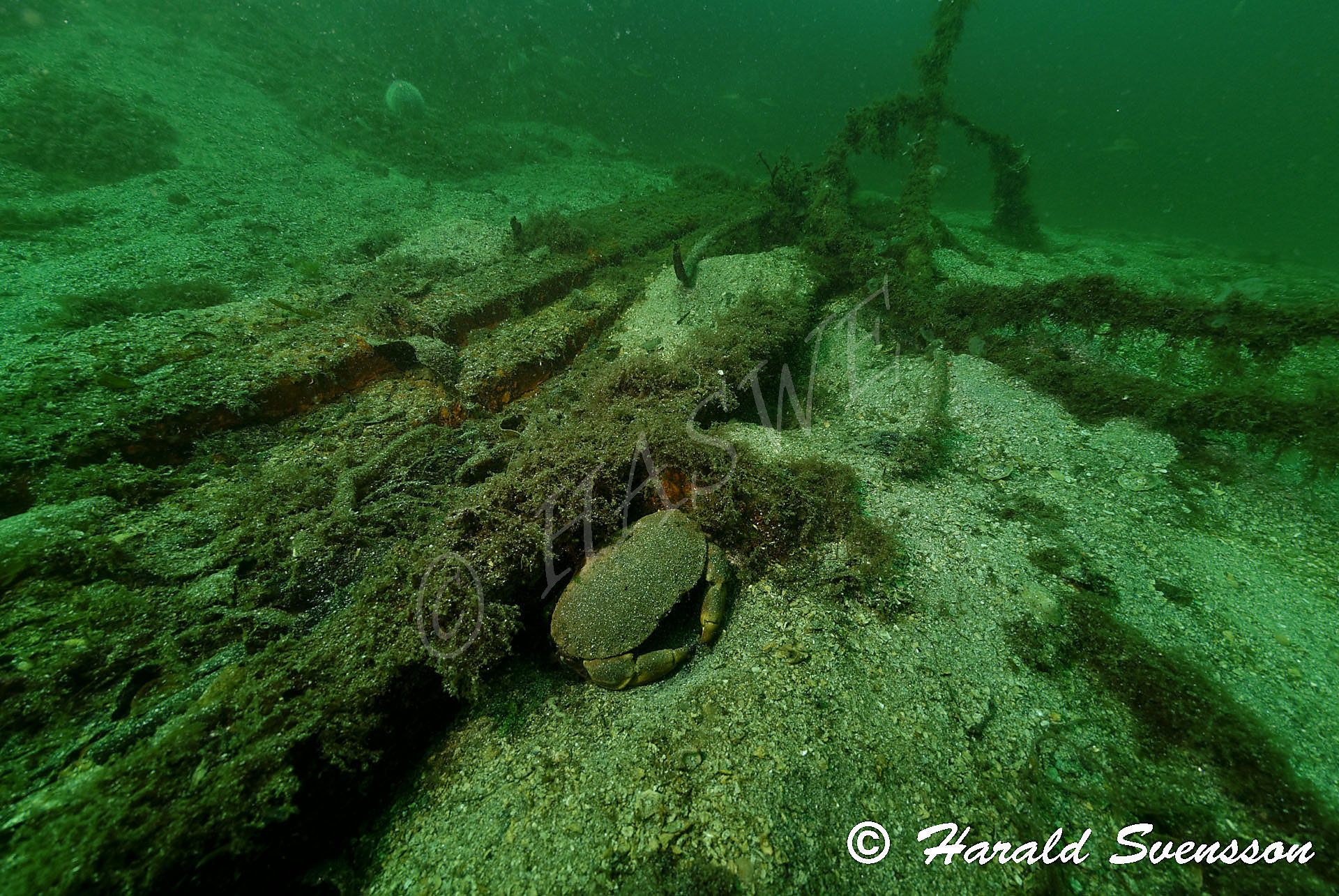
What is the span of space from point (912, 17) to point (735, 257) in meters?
138

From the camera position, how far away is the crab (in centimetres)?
289

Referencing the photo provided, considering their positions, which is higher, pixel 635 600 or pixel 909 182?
pixel 909 182

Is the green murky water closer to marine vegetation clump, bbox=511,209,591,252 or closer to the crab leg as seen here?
the crab leg

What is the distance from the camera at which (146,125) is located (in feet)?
34.9

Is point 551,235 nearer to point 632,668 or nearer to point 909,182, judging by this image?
point 909,182

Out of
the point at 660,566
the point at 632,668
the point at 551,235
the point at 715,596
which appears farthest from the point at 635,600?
the point at 551,235

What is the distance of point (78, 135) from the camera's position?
944cm

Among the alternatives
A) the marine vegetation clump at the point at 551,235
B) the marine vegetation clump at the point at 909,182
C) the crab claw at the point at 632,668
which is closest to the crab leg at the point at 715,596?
the crab claw at the point at 632,668

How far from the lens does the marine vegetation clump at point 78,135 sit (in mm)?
8742

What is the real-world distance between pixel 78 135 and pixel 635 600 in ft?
55.3

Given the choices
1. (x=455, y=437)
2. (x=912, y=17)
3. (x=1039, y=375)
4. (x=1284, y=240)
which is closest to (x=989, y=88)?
(x=1284, y=240)

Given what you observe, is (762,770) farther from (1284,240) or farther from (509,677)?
(1284,240)

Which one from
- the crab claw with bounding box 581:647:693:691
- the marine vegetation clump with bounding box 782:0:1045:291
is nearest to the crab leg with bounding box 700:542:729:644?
the crab claw with bounding box 581:647:693:691

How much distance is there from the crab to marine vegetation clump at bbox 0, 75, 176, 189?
1428 centimetres
